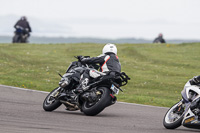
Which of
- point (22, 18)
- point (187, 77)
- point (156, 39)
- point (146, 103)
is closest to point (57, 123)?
point (146, 103)

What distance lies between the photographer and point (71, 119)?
10062 millimetres

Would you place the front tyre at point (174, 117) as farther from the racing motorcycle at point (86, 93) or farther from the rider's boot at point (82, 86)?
the rider's boot at point (82, 86)

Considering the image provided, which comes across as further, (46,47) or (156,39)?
(156,39)

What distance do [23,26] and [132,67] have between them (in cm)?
1434

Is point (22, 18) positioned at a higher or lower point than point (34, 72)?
higher

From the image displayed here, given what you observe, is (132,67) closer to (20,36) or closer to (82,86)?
(20,36)

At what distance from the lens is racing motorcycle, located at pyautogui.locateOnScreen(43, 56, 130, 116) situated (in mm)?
10758

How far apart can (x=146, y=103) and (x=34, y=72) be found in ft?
26.7

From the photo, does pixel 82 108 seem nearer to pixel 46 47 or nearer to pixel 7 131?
pixel 7 131

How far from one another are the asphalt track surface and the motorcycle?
20 cm

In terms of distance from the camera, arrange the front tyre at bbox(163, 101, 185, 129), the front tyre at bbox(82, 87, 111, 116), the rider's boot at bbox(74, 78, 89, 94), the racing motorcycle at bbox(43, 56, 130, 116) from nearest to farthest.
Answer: the front tyre at bbox(163, 101, 185, 129), the front tyre at bbox(82, 87, 111, 116), the racing motorcycle at bbox(43, 56, 130, 116), the rider's boot at bbox(74, 78, 89, 94)

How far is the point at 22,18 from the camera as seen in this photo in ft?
127

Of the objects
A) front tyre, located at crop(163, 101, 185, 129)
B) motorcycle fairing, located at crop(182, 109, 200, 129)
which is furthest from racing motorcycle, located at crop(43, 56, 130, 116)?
motorcycle fairing, located at crop(182, 109, 200, 129)

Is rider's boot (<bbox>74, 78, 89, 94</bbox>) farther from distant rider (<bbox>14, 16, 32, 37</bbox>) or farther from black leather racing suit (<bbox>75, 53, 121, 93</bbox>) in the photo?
distant rider (<bbox>14, 16, 32, 37</bbox>)
